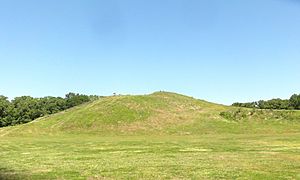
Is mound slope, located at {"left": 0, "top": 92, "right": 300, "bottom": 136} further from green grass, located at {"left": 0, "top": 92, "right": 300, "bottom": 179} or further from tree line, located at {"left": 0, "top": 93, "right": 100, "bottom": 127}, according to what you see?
tree line, located at {"left": 0, "top": 93, "right": 100, "bottom": 127}

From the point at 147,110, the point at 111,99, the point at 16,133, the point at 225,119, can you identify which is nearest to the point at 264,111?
the point at 225,119

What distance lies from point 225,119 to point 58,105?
90.3 metres

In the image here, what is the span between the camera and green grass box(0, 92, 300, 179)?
21.0 m

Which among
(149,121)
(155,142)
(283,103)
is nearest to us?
(155,142)

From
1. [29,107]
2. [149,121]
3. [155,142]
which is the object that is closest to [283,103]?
[149,121]

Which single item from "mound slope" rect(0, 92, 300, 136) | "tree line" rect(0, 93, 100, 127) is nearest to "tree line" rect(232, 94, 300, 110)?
"mound slope" rect(0, 92, 300, 136)

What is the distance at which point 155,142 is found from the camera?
45.7 meters

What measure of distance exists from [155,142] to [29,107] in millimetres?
108007

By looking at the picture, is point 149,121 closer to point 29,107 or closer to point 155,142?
point 155,142

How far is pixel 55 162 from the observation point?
25484 millimetres

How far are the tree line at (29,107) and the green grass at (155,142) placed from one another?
185ft

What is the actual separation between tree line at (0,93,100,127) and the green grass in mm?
56331

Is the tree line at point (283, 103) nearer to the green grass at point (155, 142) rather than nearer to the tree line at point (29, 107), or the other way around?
the green grass at point (155, 142)

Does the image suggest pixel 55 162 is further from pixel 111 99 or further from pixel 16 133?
pixel 111 99
